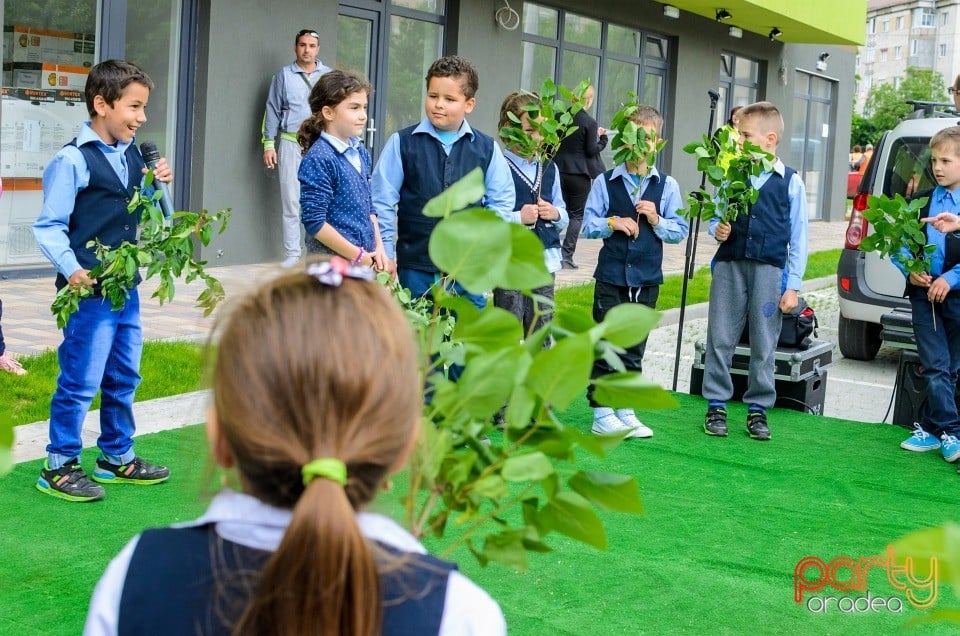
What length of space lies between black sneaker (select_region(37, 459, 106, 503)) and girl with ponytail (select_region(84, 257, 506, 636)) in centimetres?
340

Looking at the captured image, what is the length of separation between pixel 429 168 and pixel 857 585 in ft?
→ 8.76

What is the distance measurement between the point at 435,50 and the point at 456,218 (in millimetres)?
12692

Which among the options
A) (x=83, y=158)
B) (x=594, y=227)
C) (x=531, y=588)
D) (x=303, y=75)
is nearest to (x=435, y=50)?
(x=303, y=75)

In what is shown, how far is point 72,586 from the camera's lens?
3805 mm

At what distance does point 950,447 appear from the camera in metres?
6.02

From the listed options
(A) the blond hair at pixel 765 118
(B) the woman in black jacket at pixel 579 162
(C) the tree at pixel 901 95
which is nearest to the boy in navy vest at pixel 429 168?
(A) the blond hair at pixel 765 118

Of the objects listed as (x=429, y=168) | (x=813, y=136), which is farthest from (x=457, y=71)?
(x=813, y=136)

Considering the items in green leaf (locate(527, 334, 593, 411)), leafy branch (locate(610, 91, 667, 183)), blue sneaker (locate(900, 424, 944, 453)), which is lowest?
blue sneaker (locate(900, 424, 944, 453))

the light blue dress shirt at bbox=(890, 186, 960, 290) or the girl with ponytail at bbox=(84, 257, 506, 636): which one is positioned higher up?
the light blue dress shirt at bbox=(890, 186, 960, 290)

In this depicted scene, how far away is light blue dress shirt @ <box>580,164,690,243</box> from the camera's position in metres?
6.26

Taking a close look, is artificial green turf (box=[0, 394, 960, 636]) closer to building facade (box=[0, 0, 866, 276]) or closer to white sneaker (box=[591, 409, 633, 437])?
white sneaker (box=[591, 409, 633, 437])

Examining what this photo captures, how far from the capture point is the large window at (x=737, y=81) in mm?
21203

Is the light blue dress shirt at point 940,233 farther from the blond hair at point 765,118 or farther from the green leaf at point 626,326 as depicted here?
the green leaf at point 626,326

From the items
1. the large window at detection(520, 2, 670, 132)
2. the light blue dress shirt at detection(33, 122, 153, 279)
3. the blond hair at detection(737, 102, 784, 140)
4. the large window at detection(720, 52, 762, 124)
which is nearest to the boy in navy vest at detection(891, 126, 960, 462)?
the blond hair at detection(737, 102, 784, 140)
